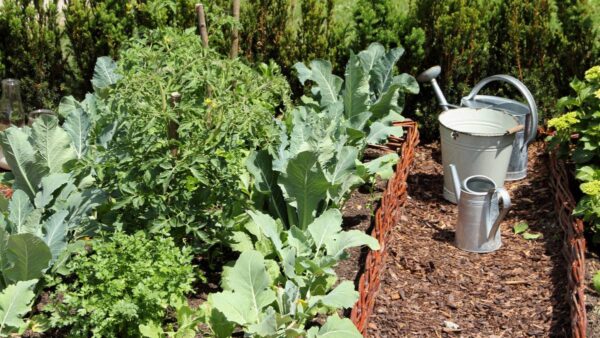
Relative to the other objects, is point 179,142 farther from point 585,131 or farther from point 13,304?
point 585,131

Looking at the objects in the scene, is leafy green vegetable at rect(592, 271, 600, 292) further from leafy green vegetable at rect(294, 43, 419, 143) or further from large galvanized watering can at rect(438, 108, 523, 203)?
leafy green vegetable at rect(294, 43, 419, 143)

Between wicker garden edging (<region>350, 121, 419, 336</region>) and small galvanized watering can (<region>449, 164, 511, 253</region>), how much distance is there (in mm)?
416

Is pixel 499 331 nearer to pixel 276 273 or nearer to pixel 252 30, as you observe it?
pixel 276 273

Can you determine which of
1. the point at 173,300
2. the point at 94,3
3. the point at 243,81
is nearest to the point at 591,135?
the point at 243,81

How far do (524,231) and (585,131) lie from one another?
77 centimetres

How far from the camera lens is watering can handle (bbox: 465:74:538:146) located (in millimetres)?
6152

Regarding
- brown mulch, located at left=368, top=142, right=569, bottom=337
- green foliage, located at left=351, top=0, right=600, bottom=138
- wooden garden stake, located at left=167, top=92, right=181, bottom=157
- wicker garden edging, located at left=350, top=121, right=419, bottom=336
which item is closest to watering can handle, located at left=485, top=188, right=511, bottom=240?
brown mulch, located at left=368, top=142, right=569, bottom=337

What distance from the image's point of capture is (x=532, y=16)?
7.04 metres

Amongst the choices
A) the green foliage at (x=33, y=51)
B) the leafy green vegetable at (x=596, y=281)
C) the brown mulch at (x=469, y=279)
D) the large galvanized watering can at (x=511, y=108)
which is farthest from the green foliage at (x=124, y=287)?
the green foliage at (x=33, y=51)

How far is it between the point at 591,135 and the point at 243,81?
7.92ft

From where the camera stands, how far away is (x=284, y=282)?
4668 mm

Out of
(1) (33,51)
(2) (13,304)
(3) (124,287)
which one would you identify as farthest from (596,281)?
(1) (33,51)

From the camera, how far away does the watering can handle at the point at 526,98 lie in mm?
6152

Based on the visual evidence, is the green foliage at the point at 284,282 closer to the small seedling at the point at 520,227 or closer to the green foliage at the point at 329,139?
the green foliage at the point at 329,139
